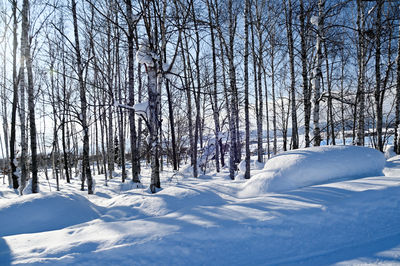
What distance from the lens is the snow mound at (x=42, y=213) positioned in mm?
3389

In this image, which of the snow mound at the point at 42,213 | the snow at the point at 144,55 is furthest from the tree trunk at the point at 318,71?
the snow mound at the point at 42,213

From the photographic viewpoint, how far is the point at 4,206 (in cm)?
370

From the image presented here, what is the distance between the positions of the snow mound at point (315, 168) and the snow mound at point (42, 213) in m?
3.26

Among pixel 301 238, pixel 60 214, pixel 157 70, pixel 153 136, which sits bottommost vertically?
pixel 60 214

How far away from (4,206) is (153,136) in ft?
10.1

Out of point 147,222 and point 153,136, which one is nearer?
point 147,222

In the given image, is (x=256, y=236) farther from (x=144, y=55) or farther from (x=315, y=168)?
(x=144, y=55)

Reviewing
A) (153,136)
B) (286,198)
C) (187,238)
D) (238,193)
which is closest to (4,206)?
(153,136)

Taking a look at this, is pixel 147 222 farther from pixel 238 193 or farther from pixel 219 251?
pixel 238 193

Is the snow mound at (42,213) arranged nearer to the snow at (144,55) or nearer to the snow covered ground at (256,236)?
the snow covered ground at (256,236)

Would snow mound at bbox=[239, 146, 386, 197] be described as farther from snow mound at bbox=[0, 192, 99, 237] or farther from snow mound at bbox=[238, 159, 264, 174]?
snow mound at bbox=[238, 159, 264, 174]

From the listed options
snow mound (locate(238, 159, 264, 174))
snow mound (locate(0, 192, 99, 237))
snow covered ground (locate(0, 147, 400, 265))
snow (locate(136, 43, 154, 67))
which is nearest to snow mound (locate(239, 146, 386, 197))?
snow covered ground (locate(0, 147, 400, 265))

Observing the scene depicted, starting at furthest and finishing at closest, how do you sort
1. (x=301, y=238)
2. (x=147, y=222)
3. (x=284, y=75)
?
(x=284, y=75), (x=147, y=222), (x=301, y=238)

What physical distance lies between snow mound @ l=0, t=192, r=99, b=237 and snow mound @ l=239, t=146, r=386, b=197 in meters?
3.26
